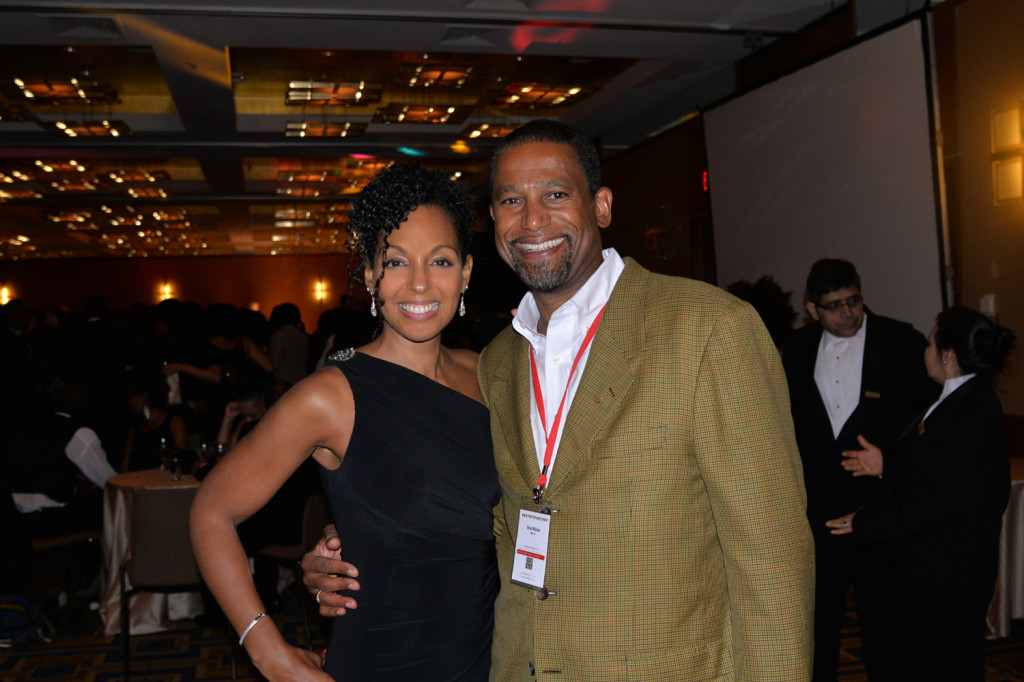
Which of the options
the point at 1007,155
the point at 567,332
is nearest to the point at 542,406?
the point at 567,332

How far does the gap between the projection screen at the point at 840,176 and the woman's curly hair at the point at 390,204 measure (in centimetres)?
367

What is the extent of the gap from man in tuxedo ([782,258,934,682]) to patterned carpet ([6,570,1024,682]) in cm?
70

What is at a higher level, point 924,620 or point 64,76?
point 64,76

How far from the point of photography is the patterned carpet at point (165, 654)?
4.01 metres

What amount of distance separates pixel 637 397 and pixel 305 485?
11.2 feet

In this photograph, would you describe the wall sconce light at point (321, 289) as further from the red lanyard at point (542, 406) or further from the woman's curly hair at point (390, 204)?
the red lanyard at point (542, 406)

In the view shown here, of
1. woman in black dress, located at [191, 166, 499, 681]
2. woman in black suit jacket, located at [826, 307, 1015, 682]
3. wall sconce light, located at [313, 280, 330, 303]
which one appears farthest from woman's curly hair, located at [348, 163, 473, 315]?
wall sconce light, located at [313, 280, 330, 303]

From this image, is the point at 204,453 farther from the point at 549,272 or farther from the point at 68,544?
the point at 549,272

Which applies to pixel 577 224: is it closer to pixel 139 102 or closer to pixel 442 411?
pixel 442 411

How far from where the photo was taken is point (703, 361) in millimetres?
1379

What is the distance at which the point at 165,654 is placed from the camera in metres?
4.36

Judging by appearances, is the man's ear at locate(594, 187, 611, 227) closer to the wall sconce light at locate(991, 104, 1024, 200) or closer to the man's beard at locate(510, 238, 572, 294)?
the man's beard at locate(510, 238, 572, 294)

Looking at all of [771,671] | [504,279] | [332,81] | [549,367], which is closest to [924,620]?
[771,671]

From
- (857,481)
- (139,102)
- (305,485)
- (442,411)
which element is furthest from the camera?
(139,102)
